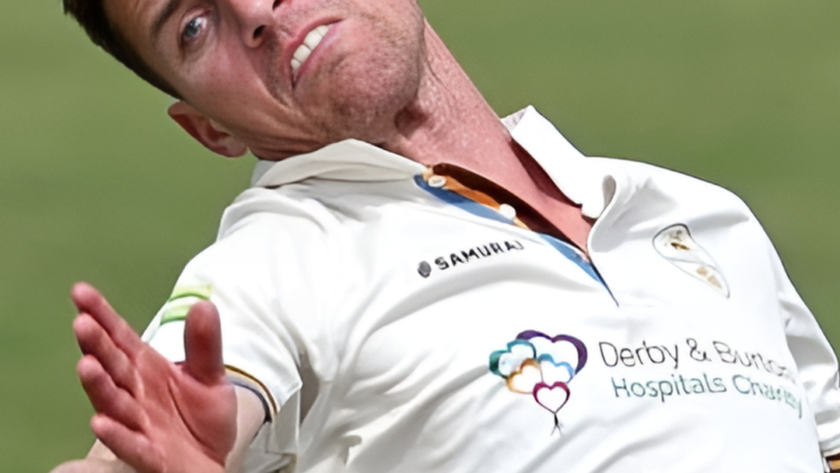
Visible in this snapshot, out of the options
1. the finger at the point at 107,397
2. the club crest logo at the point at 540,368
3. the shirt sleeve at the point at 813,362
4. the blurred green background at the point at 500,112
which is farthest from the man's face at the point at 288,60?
the blurred green background at the point at 500,112

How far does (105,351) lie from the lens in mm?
873

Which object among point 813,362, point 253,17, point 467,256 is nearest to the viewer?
point 467,256

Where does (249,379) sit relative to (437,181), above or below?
below

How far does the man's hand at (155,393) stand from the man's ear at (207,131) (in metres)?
0.59

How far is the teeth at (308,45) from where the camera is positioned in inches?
53.7

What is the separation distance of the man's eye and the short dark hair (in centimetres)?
8

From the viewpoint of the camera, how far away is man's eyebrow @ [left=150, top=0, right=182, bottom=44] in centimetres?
138

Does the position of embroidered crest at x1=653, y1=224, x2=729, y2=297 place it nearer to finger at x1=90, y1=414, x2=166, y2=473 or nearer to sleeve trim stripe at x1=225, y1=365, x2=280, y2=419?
sleeve trim stripe at x1=225, y1=365, x2=280, y2=419

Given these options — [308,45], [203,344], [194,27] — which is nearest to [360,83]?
[308,45]

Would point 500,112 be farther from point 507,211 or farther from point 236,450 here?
point 236,450

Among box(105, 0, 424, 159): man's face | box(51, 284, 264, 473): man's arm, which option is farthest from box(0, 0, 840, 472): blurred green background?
box(51, 284, 264, 473): man's arm

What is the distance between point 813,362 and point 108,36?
825 mm

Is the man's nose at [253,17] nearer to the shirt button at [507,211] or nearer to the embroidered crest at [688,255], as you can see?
the shirt button at [507,211]

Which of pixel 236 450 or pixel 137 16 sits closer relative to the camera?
pixel 236 450
